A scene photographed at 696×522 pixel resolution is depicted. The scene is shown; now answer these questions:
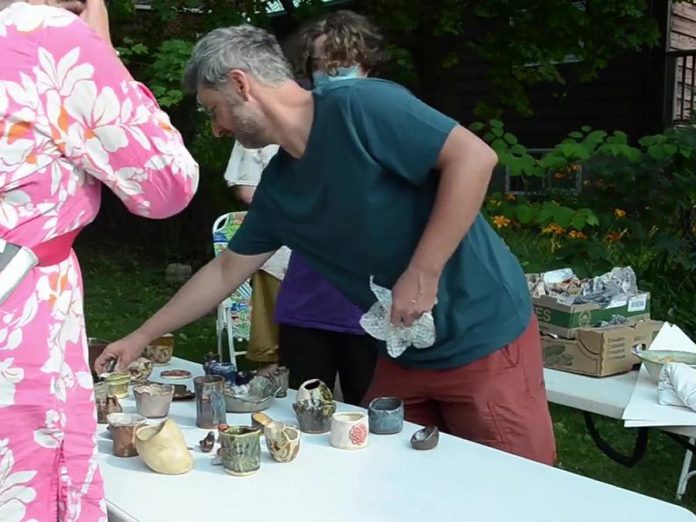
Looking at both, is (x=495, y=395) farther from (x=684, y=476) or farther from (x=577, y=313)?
(x=684, y=476)

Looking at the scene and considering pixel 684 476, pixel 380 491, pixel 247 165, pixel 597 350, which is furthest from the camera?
pixel 247 165

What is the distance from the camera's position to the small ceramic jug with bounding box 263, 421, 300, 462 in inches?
65.7

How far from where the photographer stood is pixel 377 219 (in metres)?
1.75

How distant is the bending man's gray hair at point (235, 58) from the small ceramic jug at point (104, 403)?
2.40ft

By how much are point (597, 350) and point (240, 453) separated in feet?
4.57

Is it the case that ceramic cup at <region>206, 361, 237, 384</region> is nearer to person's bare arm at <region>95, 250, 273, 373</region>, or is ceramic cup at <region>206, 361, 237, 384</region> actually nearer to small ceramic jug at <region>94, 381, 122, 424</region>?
person's bare arm at <region>95, 250, 273, 373</region>

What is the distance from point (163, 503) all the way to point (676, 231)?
10.8 feet

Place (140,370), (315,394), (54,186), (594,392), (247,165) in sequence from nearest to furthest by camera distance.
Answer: (54,186)
(315,394)
(140,370)
(594,392)
(247,165)

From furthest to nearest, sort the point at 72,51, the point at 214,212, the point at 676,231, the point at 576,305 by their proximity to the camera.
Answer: the point at 214,212 < the point at 676,231 < the point at 576,305 < the point at 72,51

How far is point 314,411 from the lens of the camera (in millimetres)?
1860

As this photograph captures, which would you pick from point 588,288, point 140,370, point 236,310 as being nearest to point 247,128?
point 140,370

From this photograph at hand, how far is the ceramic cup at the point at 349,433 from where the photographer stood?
5.71ft

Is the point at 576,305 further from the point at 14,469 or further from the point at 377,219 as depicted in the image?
the point at 14,469

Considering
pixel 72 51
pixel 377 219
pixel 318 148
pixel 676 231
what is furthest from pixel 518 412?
pixel 676 231
